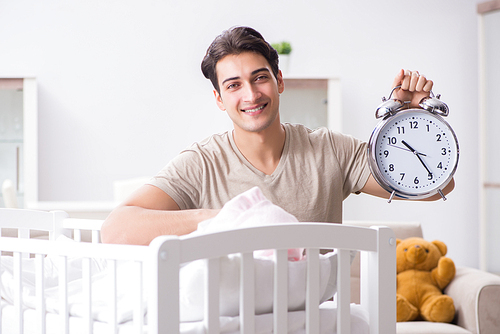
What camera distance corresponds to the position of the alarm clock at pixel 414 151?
1059mm

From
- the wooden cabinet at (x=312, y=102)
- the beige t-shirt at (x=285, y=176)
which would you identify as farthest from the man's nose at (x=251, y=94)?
the wooden cabinet at (x=312, y=102)

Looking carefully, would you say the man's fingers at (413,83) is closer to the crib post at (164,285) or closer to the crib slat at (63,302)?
the crib post at (164,285)

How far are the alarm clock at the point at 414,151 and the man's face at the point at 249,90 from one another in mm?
311

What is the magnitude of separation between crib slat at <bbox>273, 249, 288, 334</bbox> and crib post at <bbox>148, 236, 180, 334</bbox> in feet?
0.53

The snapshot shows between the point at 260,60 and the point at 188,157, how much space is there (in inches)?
12.3

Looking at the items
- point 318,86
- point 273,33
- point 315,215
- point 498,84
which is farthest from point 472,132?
point 315,215

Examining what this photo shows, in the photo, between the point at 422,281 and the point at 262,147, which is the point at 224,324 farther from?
the point at 422,281

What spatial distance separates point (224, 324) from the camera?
76 centimetres

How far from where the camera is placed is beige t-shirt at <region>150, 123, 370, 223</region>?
4.13ft

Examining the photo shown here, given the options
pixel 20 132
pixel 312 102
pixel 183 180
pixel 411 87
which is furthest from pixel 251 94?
pixel 20 132

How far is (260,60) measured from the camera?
127cm

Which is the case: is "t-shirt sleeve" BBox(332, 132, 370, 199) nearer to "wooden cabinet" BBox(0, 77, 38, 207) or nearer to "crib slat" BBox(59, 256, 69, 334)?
"crib slat" BBox(59, 256, 69, 334)

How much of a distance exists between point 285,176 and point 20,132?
2802mm

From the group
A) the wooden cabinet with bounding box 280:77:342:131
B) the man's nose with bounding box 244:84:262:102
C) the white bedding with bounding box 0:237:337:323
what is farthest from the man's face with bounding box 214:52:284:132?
the wooden cabinet with bounding box 280:77:342:131
